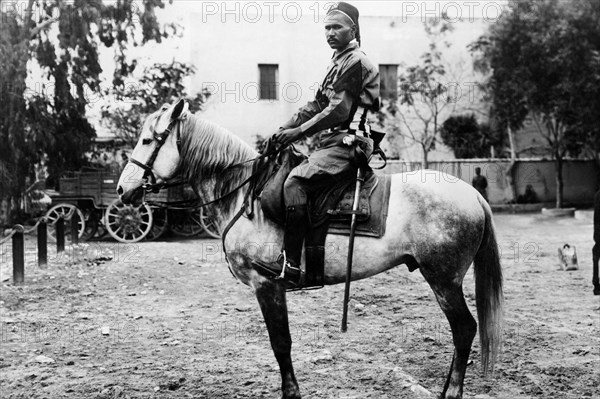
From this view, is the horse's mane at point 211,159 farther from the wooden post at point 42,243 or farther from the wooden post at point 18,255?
the wooden post at point 42,243

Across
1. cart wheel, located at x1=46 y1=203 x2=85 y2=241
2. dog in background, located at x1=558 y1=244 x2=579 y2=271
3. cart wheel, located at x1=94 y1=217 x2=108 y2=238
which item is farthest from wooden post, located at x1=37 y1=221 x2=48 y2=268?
dog in background, located at x1=558 y1=244 x2=579 y2=271

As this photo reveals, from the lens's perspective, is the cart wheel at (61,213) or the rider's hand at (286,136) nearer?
the rider's hand at (286,136)

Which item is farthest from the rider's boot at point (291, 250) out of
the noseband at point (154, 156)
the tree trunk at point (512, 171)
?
the tree trunk at point (512, 171)

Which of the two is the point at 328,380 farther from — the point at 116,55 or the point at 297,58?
the point at 297,58

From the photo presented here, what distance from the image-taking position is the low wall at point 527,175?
24.2m

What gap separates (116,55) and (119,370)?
1345 centimetres

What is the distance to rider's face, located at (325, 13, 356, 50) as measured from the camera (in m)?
4.51

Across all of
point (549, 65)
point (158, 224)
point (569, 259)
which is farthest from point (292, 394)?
point (549, 65)

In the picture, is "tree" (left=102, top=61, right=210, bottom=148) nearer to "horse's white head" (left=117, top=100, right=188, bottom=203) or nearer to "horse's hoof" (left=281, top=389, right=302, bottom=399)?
"horse's white head" (left=117, top=100, right=188, bottom=203)

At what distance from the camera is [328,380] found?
16.4ft

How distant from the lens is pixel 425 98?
23.3 meters

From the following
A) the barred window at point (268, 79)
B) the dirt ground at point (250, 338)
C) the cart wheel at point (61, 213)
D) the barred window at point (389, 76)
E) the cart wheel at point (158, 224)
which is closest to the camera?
the dirt ground at point (250, 338)

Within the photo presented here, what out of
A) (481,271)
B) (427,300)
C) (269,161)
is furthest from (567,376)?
(427,300)

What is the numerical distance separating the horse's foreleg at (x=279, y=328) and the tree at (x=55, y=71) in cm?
1316
